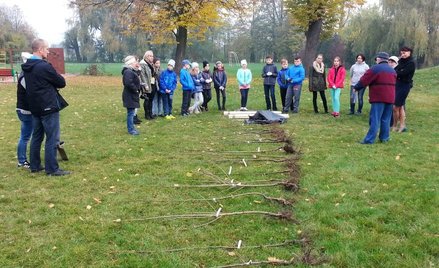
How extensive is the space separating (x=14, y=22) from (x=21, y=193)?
69.3 m

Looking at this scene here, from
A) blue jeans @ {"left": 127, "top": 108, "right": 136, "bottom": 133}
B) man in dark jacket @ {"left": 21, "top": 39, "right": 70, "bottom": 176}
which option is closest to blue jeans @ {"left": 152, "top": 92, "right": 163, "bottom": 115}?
blue jeans @ {"left": 127, "top": 108, "right": 136, "bottom": 133}

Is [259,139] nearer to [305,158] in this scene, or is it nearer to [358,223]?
[305,158]

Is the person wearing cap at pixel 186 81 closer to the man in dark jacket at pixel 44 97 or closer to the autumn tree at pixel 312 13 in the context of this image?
the man in dark jacket at pixel 44 97

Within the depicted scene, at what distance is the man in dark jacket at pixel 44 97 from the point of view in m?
5.75

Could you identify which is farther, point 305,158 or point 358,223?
point 305,158

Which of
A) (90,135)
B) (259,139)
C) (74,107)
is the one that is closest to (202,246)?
(259,139)

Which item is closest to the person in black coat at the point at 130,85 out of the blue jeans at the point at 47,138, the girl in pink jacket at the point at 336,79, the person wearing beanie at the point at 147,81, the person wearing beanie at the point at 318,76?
the person wearing beanie at the point at 147,81

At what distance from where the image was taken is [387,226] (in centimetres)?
428

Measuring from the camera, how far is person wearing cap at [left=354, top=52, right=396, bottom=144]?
787cm

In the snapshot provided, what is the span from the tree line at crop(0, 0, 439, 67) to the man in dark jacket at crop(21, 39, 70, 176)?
1684 centimetres

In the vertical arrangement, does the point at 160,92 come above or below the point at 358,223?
above

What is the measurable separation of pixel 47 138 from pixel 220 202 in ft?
9.21

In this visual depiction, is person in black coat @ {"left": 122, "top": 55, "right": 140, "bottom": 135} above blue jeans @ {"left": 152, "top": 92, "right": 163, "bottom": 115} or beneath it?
above

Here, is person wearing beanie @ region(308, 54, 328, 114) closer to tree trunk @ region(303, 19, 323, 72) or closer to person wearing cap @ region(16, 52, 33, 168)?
person wearing cap @ region(16, 52, 33, 168)
